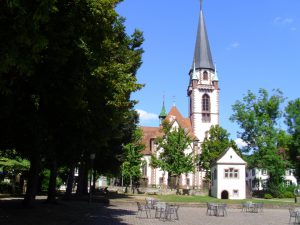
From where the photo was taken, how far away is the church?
89.9m

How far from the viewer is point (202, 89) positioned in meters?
96.8

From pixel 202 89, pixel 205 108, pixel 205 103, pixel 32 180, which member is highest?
pixel 202 89

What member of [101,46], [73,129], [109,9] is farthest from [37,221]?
[109,9]

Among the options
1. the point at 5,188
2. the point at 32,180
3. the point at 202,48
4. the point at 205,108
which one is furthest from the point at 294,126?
the point at 32,180

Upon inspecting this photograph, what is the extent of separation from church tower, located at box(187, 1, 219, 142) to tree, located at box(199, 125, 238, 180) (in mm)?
11264

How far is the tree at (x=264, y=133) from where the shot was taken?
65.4m

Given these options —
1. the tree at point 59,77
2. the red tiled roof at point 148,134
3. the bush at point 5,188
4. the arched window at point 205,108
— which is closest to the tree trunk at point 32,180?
the tree at point 59,77

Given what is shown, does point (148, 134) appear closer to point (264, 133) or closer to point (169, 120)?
point (169, 120)

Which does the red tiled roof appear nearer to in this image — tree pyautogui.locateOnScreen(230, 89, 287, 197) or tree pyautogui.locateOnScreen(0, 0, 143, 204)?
tree pyautogui.locateOnScreen(230, 89, 287, 197)

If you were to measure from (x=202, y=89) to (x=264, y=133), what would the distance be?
31.1 meters

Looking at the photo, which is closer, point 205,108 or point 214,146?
point 214,146

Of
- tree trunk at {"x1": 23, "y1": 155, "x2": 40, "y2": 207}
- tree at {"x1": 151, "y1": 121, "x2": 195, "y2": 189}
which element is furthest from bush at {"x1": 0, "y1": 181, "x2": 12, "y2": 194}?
tree at {"x1": 151, "y1": 121, "x2": 195, "y2": 189}

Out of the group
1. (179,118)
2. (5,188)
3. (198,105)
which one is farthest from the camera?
(179,118)

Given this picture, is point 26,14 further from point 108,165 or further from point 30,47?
point 108,165
